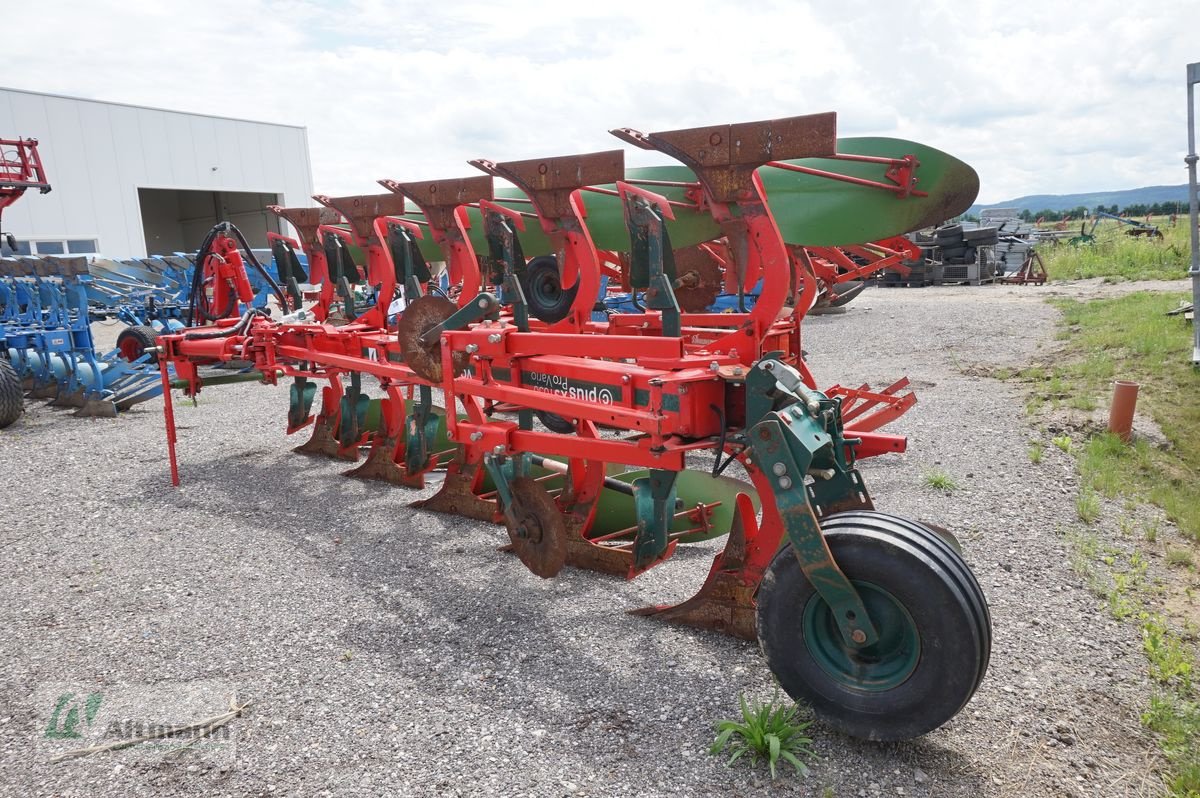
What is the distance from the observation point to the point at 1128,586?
12.7ft

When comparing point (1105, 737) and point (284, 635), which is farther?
point (284, 635)

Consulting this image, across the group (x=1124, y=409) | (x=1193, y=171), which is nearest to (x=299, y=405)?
(x=1124, y=409)

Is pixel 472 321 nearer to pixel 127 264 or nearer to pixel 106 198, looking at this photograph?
pixel 127 264

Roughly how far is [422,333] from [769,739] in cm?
309

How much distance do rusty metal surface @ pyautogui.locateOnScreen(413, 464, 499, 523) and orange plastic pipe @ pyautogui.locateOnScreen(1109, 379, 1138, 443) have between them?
503 cm

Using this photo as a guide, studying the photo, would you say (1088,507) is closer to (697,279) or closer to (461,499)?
(697,279)

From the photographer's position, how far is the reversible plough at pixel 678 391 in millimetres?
2564

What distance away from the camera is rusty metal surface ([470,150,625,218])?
3916mm

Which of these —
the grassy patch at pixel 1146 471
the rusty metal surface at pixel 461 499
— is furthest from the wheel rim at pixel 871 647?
the rusty metal surface at pixel 461 499

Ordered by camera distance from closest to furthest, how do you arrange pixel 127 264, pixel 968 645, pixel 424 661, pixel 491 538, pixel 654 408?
pixel 968 645 → pixel 654 408 → pixel 424 661 → pixel 491 538 → pixel 127 264

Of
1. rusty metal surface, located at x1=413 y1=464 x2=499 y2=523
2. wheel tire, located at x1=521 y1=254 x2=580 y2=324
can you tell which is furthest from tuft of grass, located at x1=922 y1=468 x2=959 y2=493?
rusty metal surface, located at x1=413 y1=464 x2=499 y2=523

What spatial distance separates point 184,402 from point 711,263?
7.38 m

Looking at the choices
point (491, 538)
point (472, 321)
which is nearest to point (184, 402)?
point (491, 538)

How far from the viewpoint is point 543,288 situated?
4949 mm
